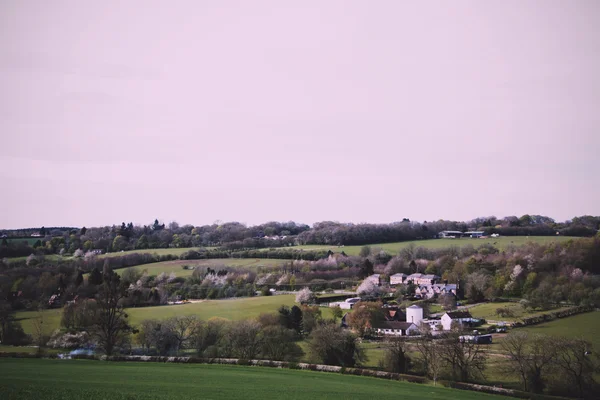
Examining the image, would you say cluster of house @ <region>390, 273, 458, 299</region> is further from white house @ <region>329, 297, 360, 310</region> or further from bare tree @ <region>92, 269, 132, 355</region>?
bare tree @ <region>92, 269, 132, 355</region>

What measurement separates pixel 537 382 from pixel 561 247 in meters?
45.5

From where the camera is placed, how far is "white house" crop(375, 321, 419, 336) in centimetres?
4619

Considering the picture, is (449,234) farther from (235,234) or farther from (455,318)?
(455,318)

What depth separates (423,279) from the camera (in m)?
73.2

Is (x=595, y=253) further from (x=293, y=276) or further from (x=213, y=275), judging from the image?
(x=213, y=275)

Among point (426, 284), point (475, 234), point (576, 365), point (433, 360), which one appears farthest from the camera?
point (475, 234)

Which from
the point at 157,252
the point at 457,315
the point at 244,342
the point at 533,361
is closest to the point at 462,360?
the point at 533,361

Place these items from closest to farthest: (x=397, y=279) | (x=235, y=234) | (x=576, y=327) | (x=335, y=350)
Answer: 1. (x=335, y=350)
2. (x=576, y=327)
3. (x=397, y=279)
4. (x=235, y=234)

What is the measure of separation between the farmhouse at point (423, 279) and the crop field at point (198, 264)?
1972 centimetres

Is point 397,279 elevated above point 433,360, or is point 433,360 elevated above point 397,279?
point 397,279

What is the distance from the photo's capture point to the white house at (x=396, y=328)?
46.2 metres

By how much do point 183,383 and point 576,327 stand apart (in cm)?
3297

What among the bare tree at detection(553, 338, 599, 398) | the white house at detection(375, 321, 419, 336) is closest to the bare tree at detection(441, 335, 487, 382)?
the bare tree at detection(553, 338, 599, 398)

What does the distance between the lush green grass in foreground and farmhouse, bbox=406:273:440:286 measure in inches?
1746
